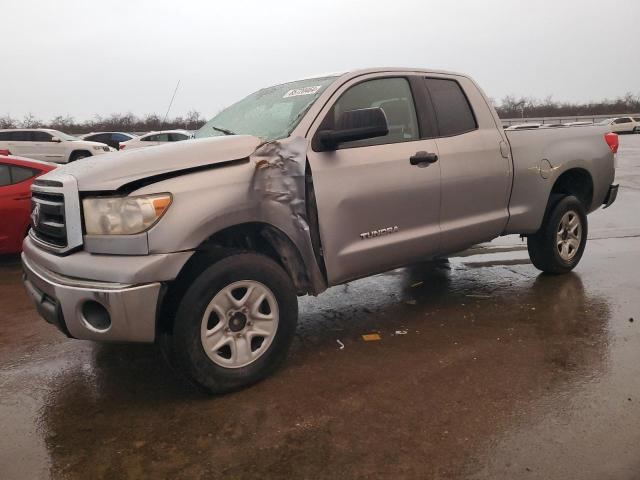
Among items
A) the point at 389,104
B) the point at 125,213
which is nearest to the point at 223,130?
the point at 389,104

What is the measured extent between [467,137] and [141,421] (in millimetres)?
3139

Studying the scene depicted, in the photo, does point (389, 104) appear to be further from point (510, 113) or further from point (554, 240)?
point (510, 113)

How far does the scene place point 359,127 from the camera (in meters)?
3.33

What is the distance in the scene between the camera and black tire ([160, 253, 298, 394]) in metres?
2.83

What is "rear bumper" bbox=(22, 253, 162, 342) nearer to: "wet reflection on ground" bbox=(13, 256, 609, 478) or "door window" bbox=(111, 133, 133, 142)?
"wet reflection on ground" bbox=(13, 256, 609, 478)

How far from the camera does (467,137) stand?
14.1 ft

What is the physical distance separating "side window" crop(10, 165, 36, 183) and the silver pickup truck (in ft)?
11.6

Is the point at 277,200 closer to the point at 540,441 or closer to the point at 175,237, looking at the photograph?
the point at 175,237

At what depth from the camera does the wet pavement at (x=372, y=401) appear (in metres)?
2.41

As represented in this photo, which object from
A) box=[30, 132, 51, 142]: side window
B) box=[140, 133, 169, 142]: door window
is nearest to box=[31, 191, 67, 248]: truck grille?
box=[140, 133, 169, 142]: door window

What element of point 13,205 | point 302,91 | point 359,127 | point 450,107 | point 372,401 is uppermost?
point 302,91

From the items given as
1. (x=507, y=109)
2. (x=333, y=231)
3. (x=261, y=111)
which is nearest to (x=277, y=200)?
(x=333, y=231)

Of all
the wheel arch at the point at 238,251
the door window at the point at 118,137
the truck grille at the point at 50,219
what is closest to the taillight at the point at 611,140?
the wheel arch at the point at 238,251

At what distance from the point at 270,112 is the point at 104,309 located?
71.5 inches
